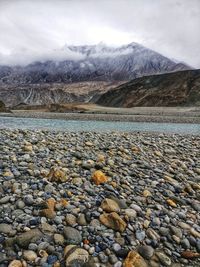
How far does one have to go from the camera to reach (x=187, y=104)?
113m

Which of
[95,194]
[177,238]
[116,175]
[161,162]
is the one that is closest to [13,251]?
[95,194]

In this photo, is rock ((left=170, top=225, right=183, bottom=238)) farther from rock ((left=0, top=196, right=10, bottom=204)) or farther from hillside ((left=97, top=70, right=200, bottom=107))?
hillside ((left=97, top=70, right=200, bottom=107))

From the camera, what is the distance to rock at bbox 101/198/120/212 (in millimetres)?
6205

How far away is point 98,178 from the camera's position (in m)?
7.54

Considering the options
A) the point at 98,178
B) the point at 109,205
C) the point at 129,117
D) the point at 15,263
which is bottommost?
the point at 129,117

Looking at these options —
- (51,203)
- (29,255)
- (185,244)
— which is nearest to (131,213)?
(185,244)

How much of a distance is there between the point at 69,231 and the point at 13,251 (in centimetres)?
91

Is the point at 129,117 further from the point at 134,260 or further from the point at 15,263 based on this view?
the point at 15,263

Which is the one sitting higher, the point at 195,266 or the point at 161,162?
the point at 161,162

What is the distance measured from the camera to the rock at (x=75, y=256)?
485cm

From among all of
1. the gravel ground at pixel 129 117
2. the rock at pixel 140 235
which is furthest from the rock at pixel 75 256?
the gravel ground at pixel 129 117

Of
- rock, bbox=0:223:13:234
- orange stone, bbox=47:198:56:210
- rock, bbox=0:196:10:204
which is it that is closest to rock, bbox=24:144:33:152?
rock, bbox=0:196:10:204

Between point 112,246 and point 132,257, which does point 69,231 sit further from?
point 132,257

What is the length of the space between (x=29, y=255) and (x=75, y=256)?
66 cm
